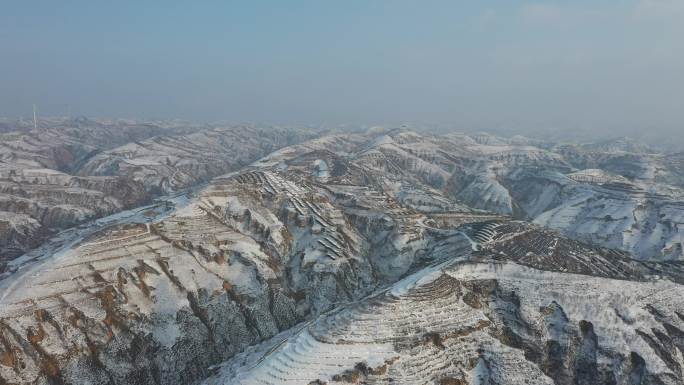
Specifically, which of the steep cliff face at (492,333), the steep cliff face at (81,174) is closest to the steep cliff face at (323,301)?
the steep cliff face at (492,333)

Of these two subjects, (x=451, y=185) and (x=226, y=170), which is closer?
(x=451, y=185)

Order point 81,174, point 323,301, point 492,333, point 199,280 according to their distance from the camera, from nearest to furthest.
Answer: point 492,333, point 199,280, point 323,301, point 81,174

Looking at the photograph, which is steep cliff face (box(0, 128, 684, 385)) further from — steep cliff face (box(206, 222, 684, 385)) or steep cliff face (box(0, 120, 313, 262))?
steep cliff face (box(0, 120, 313, 262))

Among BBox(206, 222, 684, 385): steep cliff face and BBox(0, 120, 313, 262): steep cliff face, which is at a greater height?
BBox(206, 222, 684, 385): steep cliff face

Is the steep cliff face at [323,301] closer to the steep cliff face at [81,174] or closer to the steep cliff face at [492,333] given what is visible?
the steep cliff face at [492,333]

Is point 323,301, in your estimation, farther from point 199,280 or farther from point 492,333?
point 492,333

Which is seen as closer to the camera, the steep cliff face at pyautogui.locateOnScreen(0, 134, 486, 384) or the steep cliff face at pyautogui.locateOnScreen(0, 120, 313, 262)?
the steep cliff face at pyautogui.locateOnScreen(0, 134, 486, 384)

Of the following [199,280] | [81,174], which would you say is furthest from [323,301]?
[81,174]

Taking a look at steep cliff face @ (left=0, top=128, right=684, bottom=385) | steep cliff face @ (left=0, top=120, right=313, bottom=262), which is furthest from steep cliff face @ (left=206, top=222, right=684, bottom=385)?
steep cliff face @ (left=0, top=120, right=313, bottom=262)

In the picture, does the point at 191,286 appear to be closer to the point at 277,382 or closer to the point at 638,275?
the point at 277,382

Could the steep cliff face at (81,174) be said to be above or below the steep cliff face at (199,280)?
below

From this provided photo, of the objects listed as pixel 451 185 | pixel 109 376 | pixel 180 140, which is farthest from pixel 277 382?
pixel 180 140
